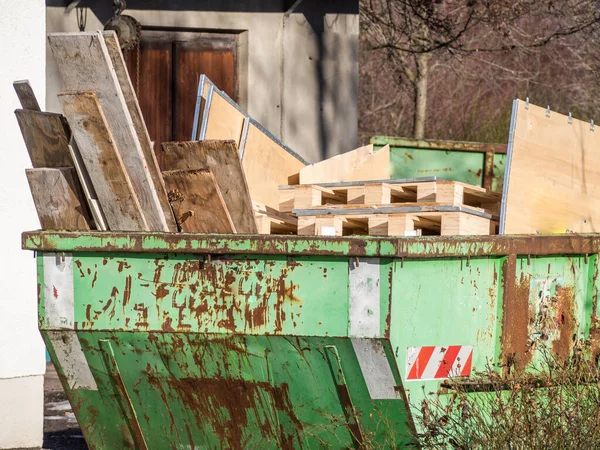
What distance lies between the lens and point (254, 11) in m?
8.48

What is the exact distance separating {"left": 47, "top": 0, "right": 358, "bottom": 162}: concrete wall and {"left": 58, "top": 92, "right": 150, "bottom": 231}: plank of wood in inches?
171

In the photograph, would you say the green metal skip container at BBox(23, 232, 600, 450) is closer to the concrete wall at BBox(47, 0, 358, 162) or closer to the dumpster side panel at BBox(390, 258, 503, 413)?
the dumpster side panel at BBox(390, 258, 503, 413)

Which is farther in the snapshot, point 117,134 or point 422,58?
point 422,58

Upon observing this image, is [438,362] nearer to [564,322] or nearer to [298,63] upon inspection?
[564,322]

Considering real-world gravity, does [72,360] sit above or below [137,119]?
below

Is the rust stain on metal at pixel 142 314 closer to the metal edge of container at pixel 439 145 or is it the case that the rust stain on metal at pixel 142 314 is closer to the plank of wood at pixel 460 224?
the plank of wood at pixel 460 224

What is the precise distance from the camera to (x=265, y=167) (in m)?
5.15

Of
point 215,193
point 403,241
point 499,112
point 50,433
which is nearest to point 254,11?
point 50,433

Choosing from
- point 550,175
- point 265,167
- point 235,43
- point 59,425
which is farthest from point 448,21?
point 59,425

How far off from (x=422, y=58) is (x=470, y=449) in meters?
10.0

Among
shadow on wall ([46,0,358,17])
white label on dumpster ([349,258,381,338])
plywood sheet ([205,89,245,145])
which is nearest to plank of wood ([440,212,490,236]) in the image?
white label on dumpster ([349,258,381,338])

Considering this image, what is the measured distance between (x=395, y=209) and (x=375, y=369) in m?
0.93

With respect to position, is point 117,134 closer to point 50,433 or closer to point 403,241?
point 403,241

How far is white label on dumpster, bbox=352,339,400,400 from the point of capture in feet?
12.0
